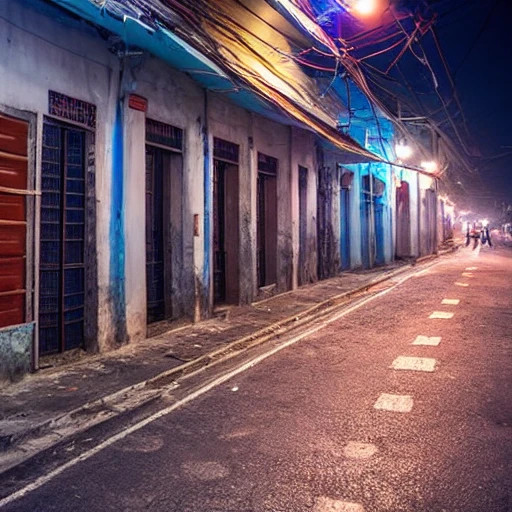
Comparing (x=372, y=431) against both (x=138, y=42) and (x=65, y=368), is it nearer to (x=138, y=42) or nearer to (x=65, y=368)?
(x=65, y=368)

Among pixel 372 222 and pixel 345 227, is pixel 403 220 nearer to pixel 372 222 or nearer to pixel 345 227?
pixel 372 222

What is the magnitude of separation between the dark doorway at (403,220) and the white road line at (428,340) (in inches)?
819

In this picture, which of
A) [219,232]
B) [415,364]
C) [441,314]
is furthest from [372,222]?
[415,364]

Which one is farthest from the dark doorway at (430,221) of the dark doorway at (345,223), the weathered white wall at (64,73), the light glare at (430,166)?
the weathered white wall at (64,73)

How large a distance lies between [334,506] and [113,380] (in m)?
3.61

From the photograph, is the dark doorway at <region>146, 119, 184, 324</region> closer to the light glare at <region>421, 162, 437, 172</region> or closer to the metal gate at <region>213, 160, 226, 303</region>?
the metal gate at <region>213, 160, 226, 303</region>

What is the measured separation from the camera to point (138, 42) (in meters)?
7.61

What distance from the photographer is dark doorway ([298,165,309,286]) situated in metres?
15.1

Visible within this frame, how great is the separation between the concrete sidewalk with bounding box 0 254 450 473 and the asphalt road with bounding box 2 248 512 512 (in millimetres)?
670

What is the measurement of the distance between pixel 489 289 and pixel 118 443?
11631 mm

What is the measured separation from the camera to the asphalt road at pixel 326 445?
333 centimetres

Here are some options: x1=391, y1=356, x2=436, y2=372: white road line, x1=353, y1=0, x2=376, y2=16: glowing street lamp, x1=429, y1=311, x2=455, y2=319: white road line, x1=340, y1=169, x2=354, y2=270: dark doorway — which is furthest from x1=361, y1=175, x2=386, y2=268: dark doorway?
x1=391, y1=356, x2=436, y2=372: white road line

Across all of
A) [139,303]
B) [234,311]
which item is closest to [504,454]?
[139,303]

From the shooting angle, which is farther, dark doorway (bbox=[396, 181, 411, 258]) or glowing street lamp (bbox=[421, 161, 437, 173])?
glowing street lamp (bbox=[421, 161, 437, 173])
